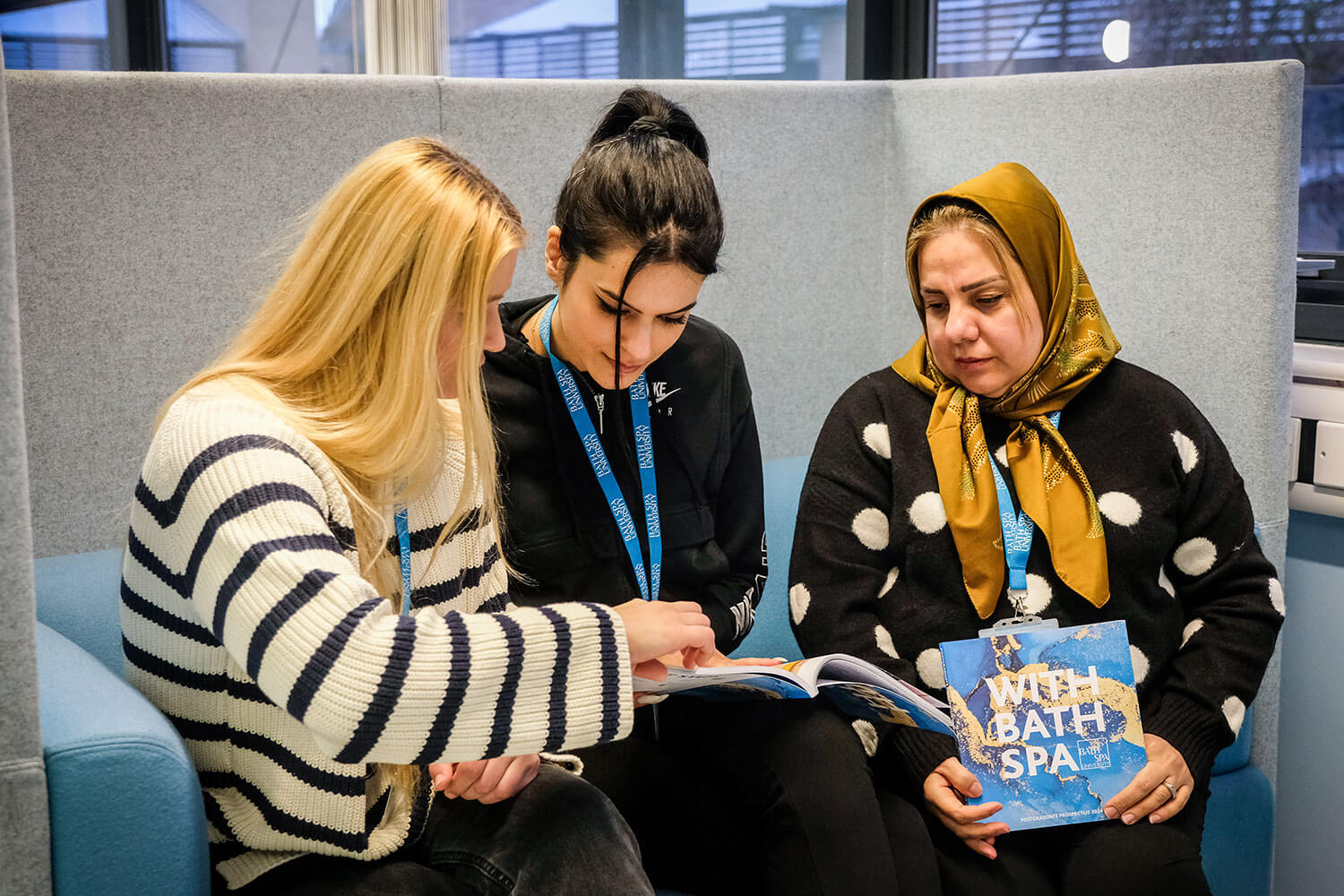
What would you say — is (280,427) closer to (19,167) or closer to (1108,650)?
(19,167)

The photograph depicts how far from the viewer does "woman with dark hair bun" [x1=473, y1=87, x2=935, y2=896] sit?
1425 mm

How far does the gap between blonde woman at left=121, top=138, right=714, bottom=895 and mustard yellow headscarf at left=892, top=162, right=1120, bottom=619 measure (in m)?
0.54

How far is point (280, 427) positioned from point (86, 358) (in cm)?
80

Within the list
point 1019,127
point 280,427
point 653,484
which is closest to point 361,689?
point 280,427

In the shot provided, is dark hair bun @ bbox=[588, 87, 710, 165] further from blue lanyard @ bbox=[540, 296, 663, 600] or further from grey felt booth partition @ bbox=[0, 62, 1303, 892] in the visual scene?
grey felt booth partition @ bbox=[0, 62, 1303, 892]

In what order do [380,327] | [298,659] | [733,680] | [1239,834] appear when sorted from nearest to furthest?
1. [298,659]
2. [380,327]
3. [733,680]
4. [1239,834]

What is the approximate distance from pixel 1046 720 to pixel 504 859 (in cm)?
70

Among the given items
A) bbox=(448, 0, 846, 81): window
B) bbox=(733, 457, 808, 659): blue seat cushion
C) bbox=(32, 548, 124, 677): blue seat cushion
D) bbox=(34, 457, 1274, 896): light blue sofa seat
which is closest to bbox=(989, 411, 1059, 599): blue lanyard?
bbox=(733, 457, 808, 659): blue seat cushion

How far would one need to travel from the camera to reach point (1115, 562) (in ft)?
5.40

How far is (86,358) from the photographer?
5.67 ft

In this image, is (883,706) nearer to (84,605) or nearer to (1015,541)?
(1015,541)

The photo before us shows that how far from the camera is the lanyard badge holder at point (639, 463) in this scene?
1591 millimetres

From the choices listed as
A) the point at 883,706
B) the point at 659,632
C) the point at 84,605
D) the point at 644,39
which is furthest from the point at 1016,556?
the point at 644,39

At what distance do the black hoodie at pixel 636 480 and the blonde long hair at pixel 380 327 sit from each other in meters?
0.37
